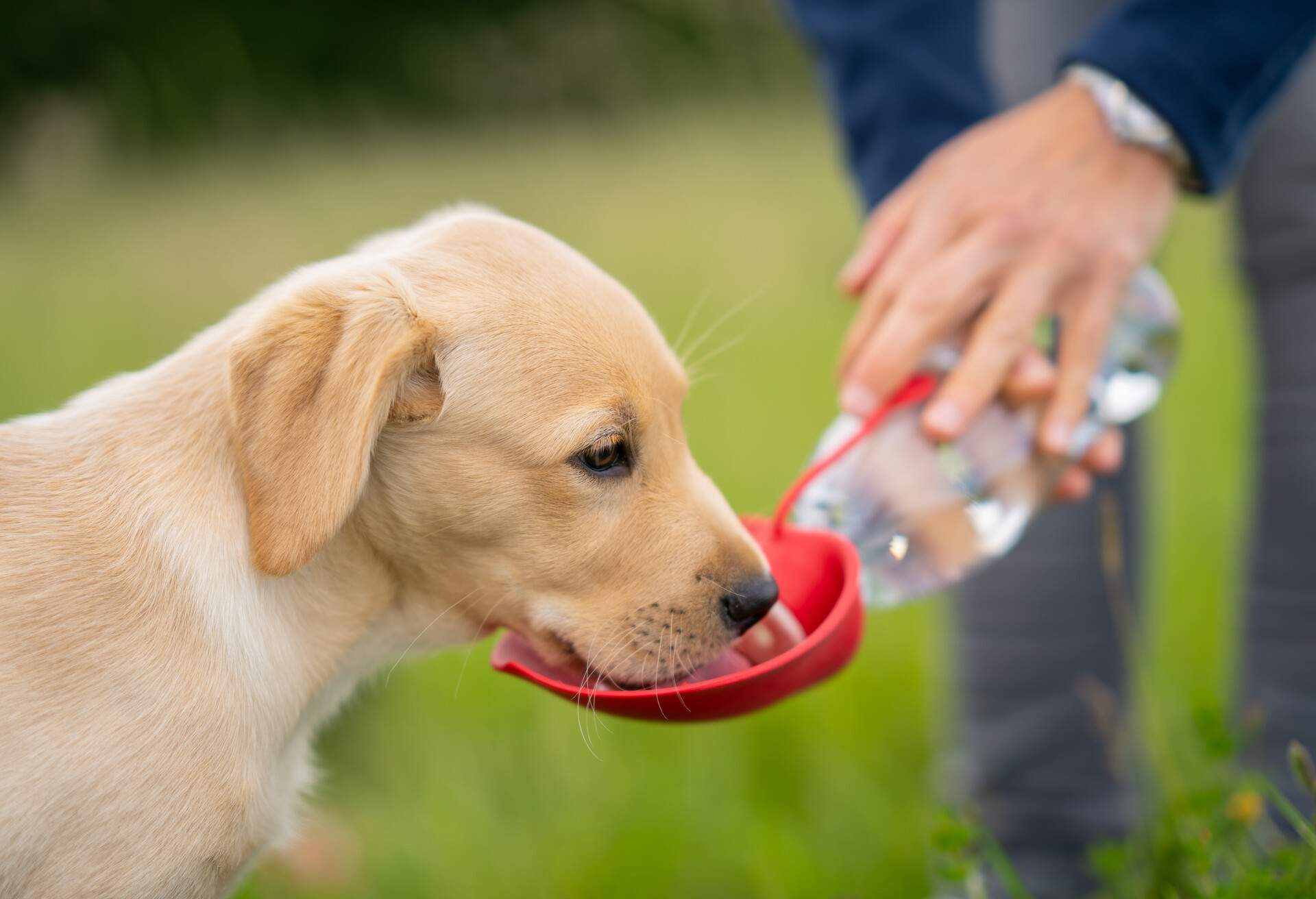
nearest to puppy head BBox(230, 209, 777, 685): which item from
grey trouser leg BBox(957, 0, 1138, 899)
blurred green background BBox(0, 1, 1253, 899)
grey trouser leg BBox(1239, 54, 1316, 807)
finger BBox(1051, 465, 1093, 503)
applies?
blurred green background BBox(0, 1, 1253, 899)

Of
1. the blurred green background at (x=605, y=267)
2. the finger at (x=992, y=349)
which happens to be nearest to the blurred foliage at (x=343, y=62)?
the blurred green background at (x=605, y=267)

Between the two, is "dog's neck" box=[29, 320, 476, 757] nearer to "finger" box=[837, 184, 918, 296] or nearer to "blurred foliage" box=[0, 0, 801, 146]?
"finger" box=[837, 184, 918, 296]

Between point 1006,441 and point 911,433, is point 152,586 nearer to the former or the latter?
point 911,433

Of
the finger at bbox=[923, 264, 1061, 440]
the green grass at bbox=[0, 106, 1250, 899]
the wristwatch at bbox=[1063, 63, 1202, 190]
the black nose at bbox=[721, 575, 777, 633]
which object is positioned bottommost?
the green grass at bbox=[0, 106, 1250, 899]

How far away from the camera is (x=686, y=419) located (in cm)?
554

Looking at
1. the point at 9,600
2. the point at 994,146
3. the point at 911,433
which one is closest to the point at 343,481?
the point at 9,600

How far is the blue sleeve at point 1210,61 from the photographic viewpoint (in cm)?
203

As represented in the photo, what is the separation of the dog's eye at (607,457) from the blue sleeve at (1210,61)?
109 cm

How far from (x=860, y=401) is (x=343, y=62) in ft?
39.1

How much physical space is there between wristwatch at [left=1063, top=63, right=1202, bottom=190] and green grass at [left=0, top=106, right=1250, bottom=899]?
117 cm

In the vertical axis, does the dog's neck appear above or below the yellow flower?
above

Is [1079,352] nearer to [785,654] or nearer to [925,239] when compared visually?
[925,239]

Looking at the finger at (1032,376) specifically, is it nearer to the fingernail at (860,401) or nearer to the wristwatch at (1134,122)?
the fingernail at (860,401)

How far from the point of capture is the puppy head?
187cm
